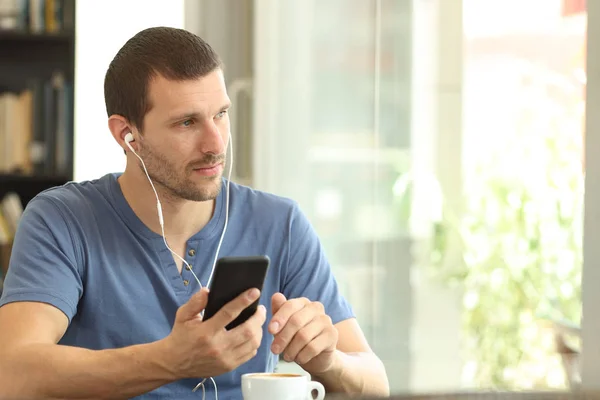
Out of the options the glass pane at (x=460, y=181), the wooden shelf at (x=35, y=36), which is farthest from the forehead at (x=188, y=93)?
the wooden shelf at (x=35, y=36)

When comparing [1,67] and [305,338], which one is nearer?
[305,338]

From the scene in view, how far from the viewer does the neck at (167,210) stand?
1.57 m

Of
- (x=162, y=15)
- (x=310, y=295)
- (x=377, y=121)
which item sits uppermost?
(x=162, y=15)

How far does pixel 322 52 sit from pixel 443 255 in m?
0.79

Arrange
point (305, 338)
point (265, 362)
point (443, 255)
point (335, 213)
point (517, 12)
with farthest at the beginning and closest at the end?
point (335, 213) < point (443, 255) < point (517, 12) < point (265, 362) < point (305, 338)

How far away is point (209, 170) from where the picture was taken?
1513 mm

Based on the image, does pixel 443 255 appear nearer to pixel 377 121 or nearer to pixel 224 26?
pixel 377 121

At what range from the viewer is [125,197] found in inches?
62.9

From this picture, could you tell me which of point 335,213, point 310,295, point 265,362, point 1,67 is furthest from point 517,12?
point 1,67

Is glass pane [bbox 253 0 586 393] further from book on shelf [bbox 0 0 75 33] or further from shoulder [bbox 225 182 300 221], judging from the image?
book on shelf [bbox 0 0 75 33]

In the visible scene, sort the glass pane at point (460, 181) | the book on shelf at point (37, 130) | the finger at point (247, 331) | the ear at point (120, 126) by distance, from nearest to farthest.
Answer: the finger at point (247, 331) < the ear at point (120, 126) < the glass pane at point (460, 181) < the book on shelf at point (37, 130)

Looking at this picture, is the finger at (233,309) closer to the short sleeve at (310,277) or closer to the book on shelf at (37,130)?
the short sleeve at (310,277)

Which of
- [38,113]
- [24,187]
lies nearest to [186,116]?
[38,113]

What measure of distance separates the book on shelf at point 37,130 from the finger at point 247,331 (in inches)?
87.0
